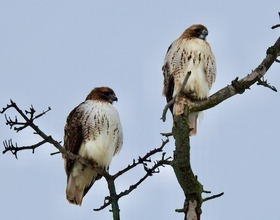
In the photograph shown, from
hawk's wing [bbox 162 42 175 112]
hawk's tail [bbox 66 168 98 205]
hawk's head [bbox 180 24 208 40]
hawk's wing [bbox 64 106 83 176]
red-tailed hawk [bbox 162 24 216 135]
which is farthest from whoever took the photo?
hawk's head [bbox 180 24 208 40]

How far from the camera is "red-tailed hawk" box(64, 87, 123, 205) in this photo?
10.1 m

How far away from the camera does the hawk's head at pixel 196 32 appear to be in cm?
1058

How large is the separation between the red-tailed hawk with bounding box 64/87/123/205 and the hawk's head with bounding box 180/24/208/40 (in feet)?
5.21

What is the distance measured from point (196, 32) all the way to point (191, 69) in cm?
113

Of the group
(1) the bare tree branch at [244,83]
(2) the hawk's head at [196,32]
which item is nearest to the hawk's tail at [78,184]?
(2) the hawk's head at [196,32]

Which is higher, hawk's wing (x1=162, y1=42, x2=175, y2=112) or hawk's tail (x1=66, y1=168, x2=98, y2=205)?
hawk's wing (x1=162, y1=42, x2=175, y2=112)

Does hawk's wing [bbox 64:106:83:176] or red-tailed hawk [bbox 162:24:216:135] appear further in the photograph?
hawk's wing [bbox 64:106:83:176]

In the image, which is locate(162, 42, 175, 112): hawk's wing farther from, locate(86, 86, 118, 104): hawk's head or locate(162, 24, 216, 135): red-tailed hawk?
locate(86, 86, 118, 104): hawk's head

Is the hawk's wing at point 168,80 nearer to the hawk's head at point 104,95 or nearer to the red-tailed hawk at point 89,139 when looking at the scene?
the red-tailed hawk at point 89,139

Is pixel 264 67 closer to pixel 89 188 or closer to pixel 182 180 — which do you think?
pixel 182 180

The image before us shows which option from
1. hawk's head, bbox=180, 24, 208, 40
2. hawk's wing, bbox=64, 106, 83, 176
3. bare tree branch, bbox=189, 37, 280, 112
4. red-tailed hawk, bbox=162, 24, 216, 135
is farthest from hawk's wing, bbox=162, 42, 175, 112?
bare tree branch, bbox=189, 37, 280, 112

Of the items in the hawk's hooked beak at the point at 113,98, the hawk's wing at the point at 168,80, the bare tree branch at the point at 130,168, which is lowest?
the bare tree branch at the point at 130,168

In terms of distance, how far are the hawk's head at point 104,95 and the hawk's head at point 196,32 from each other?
56.0 inches

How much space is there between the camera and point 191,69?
9.76 m
